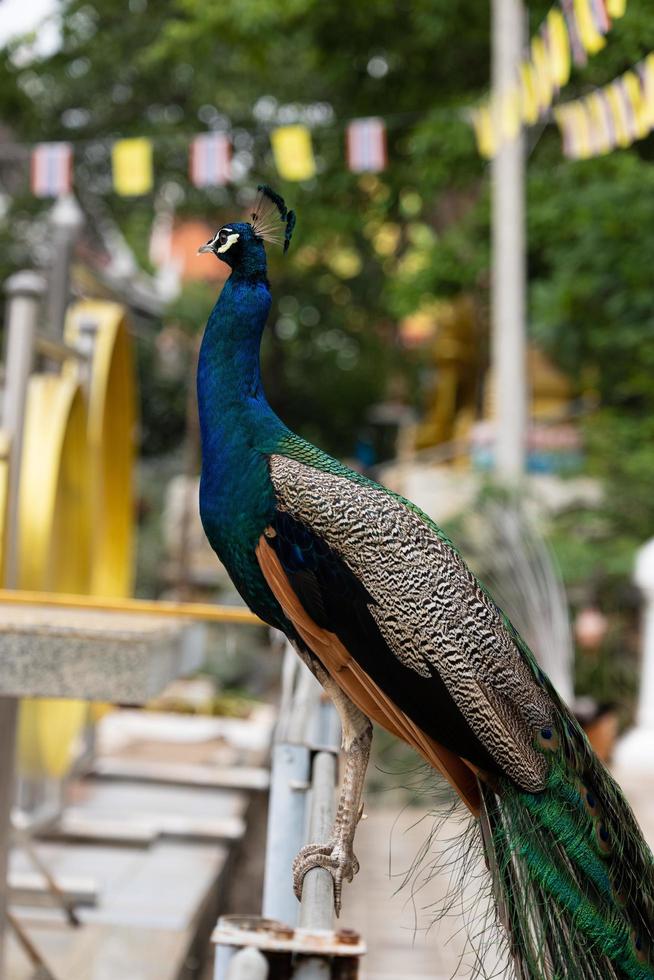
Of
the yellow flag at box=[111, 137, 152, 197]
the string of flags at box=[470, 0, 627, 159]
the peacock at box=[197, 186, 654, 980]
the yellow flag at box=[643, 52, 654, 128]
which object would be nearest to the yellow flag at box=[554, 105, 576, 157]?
the string of flags at box=[470, 0, 627, 159]

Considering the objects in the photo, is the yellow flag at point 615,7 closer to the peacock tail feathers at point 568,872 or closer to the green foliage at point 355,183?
the green foliage at point 355,183

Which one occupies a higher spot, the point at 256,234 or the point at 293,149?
the point at 293,149

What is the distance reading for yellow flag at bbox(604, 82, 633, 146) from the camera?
24.9 feet

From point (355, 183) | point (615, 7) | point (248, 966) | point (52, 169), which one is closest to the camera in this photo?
point (248, 966)

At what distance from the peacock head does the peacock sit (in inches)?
0.6

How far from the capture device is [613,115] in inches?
305

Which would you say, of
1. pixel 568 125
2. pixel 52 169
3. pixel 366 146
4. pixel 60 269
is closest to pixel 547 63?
pixel 568 125

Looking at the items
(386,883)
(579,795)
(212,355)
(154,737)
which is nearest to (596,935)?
(579,795)

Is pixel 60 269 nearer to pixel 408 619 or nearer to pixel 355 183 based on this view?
pixel 408 619

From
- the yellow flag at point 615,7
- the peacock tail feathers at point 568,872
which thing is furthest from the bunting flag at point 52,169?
the peacock tail feathers at point 568,872

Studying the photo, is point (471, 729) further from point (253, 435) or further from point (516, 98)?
point (516, 98)

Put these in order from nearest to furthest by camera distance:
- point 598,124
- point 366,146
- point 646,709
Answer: point 646,709
point 598,124
point 366,146

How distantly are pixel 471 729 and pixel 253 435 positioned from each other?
63cm

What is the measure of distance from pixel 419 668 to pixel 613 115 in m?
6.50
